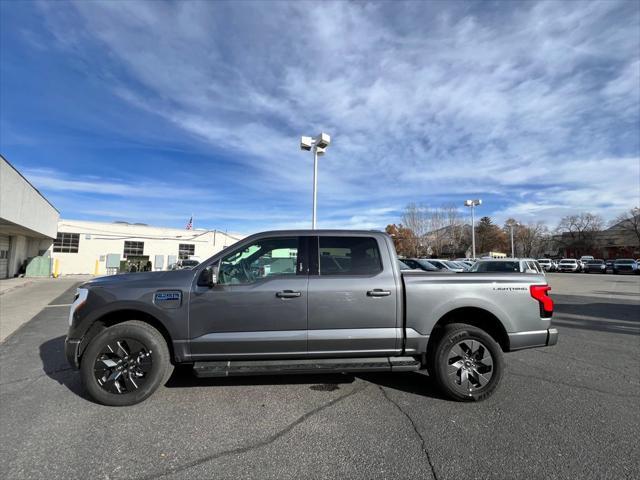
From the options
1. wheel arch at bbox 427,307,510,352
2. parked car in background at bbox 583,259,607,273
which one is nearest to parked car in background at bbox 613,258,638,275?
parked car in background at bbox 583,259,607,273

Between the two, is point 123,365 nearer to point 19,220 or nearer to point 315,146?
point 315,146

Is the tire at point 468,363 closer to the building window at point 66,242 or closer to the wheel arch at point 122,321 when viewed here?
the wheel arch at point 122,321

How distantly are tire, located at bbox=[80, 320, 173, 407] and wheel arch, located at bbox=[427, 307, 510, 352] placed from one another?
124 inches

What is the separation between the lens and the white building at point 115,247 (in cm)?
3139

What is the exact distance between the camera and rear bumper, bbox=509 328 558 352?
13.9 feet

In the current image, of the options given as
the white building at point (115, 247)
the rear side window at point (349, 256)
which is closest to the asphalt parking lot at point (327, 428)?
the rear side window at point (349, 256)

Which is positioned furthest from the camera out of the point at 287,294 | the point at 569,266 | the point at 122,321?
the point at 569,266

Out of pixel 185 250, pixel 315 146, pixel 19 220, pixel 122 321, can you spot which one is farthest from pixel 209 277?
pixel 185 250

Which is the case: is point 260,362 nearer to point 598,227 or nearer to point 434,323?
point 434,323

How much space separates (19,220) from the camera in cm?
1534

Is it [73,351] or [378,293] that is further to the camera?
[378,293]

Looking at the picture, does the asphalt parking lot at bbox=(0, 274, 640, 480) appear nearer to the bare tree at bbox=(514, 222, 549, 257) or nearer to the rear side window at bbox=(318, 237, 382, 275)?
the rear side window at bbox=(318, 237, 382, 275)

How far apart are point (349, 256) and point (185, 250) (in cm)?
3701

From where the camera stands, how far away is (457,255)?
70750mm
